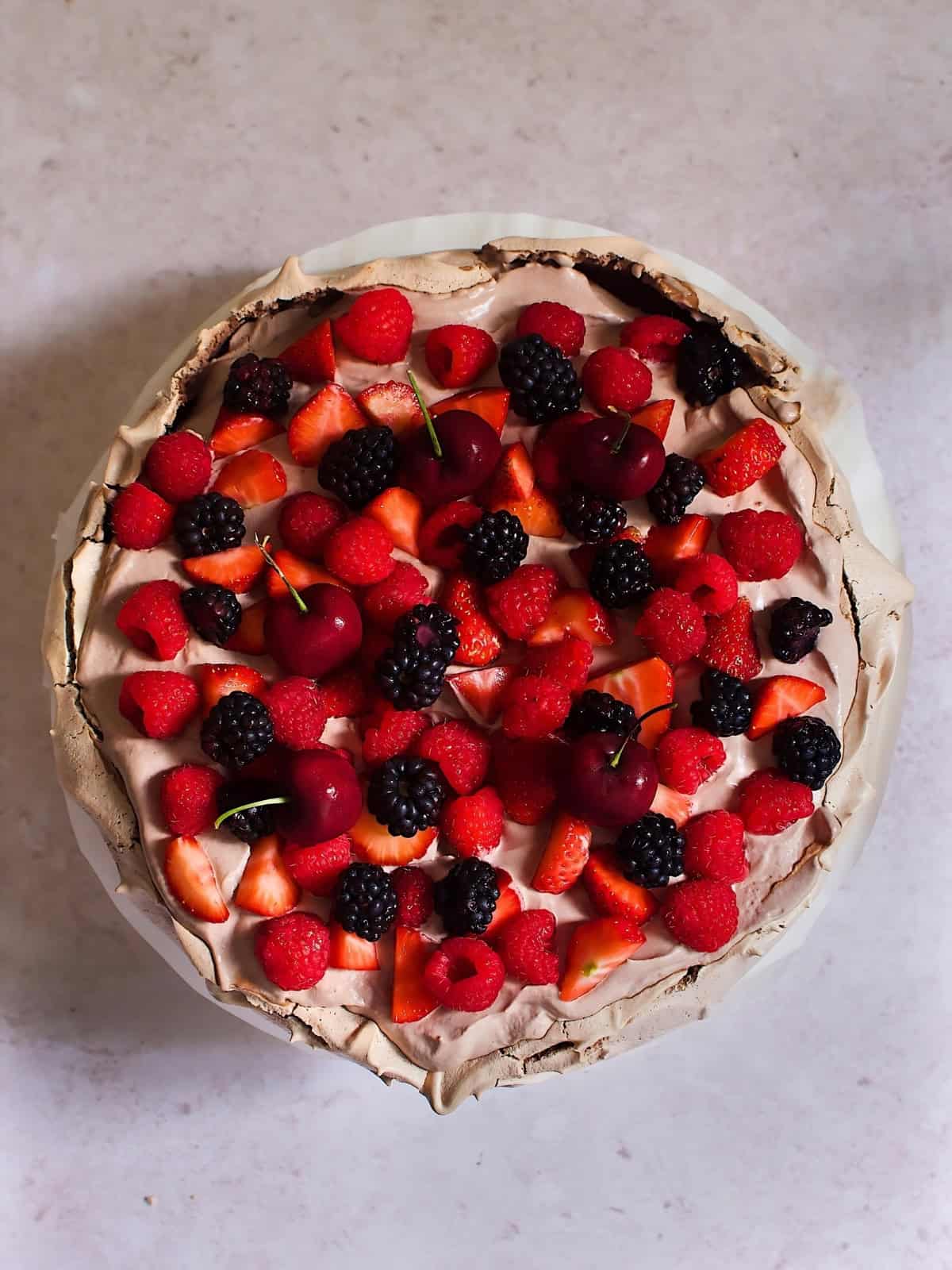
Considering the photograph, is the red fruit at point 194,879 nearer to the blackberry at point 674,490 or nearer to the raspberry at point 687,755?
the raspberry at point 687,755

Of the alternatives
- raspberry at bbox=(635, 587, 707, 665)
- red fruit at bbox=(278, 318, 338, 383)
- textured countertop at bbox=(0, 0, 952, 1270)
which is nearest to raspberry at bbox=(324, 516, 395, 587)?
red fruit at bbox=(278, 318, 338, 383)

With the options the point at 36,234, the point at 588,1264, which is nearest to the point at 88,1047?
the point at 588,1264

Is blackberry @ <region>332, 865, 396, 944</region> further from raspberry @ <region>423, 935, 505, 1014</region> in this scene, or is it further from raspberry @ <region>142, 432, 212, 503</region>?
raspberry @ <region>142, 432, 212, 503</region>

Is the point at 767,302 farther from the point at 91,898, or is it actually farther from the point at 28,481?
the point at 91,898

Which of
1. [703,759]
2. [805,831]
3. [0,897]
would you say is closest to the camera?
[703,759]

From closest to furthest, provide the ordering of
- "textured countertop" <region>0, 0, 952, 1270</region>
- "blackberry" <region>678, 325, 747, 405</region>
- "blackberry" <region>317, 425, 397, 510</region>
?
"blackberry" <region>317, 425, 397, 510</region>, "blackberry" <region>678, 325, 747, 405</region>, "textured countertop" <region>0, 0, 952, 1270</region>
